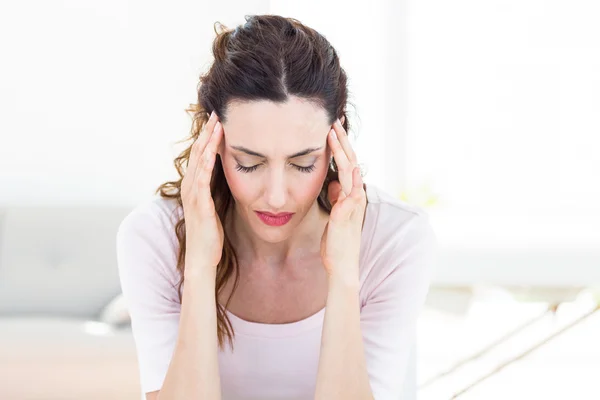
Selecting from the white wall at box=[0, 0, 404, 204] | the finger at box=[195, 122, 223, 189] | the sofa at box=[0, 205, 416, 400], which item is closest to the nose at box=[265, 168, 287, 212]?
the finger at box=[195, 122, 223, 189]

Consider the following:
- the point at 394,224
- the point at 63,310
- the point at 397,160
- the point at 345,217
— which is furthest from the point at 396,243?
the point at 63,310

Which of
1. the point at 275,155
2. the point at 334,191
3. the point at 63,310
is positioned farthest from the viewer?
the point at 63,310

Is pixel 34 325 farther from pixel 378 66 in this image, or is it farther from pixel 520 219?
pixel 520 219

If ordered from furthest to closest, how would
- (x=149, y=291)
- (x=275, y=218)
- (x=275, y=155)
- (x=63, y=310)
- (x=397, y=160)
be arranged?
(x=63, y=310) < (x=397, y=160) < (x=149, y=291) < (x=275, y=218) < (x=275, y=155)

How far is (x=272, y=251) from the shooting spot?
1.88m

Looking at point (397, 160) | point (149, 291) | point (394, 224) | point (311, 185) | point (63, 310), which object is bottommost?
point (63, 310)

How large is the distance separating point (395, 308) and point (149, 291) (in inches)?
21.7

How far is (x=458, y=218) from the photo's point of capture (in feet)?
15.8

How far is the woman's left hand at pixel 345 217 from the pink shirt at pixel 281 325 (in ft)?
0.44

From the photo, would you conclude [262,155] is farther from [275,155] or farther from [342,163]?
[342,163]

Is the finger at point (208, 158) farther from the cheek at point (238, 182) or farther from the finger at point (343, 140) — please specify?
the finger at point (343, 140)

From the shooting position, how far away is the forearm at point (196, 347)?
1.59 m

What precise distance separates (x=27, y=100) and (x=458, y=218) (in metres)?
2.65

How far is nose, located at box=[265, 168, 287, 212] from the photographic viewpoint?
153 cm
